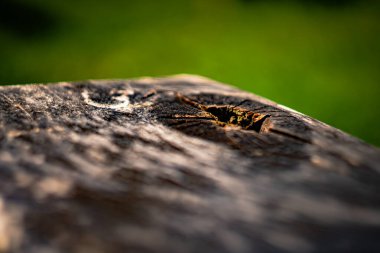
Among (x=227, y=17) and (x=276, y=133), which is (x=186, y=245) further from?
(x=227, y=17)

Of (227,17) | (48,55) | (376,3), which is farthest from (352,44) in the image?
(48,55)

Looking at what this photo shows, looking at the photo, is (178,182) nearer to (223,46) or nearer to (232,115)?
(232,115)

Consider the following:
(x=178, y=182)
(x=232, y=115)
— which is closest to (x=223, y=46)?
(x=232, y=115)

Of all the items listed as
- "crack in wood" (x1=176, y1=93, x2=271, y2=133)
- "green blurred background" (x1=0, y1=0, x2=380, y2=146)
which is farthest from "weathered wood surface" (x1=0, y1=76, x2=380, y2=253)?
"green blurred background" (x1=0, y1=0, x2=380, y2=146)

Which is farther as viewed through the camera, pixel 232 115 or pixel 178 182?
pixel 232 115

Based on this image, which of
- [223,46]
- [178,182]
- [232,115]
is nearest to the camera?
[178,182]
